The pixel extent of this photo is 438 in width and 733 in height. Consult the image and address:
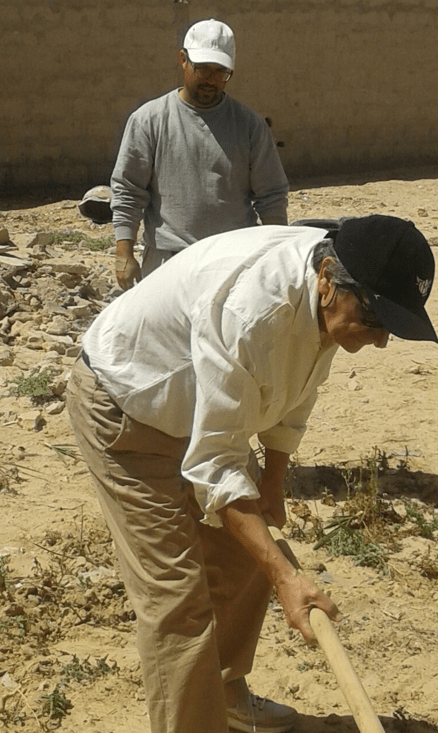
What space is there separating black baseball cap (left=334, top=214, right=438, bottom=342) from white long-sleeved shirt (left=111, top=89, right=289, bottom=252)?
2.01 metres

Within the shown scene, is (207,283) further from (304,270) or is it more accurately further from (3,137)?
(3,137)

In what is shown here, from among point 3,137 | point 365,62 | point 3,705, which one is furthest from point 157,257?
point 365,62

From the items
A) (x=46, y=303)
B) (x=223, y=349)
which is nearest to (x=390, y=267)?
(x=223, y=349)

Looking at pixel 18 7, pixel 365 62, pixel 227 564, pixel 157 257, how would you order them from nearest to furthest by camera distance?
1. pixel 227 564
2. pixel 157 257
3. pixel 18 7
4. pixel 365 62

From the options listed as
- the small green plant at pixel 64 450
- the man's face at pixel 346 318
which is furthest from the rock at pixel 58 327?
the man's face at pixel 346 318

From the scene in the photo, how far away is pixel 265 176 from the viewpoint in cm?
413

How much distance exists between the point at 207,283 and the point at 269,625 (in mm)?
1792

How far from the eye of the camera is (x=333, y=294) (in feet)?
6.74

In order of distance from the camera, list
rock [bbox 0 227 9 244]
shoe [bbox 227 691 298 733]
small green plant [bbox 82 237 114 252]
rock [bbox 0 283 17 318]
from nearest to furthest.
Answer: shoe [bbox 227 691 298 733] < rock [bbox 0 283 17 318] < rock [bbox 0 227 9 244] < small green plant [bbox 82 237 114 252]

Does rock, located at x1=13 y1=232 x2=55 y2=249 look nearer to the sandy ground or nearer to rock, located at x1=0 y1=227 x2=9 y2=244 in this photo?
rock, located at x1=0 y1=227 x2=9 y2=244

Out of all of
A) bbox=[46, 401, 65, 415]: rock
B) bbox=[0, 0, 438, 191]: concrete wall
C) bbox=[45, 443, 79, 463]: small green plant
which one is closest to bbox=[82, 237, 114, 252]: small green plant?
bbox=[0, 0, 438, 191]: concrete wall

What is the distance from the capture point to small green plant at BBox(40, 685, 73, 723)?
9.98 feet

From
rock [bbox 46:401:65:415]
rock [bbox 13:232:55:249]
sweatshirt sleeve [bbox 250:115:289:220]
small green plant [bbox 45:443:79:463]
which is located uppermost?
sweatshirt sleeve [bbox 250:115:289:220]

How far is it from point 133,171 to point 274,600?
1.82 metres
